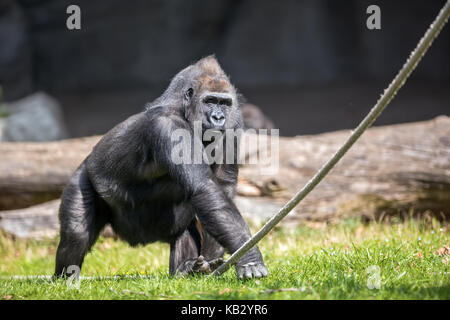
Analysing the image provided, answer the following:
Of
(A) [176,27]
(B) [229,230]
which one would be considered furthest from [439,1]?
(B) [229,230]

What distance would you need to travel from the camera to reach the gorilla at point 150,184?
5.31 m

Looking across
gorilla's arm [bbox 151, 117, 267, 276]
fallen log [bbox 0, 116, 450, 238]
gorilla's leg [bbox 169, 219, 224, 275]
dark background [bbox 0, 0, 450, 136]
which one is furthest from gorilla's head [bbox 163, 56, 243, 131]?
dark background [bbox 0, 0, 450, 136]

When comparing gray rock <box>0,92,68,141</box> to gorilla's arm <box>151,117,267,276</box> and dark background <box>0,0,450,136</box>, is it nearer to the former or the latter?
dark background <box>0,0,450,136</box>

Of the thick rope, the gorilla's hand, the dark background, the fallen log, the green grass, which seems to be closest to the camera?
the thick rope

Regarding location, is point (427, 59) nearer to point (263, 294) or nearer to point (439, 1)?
point (439, 1)

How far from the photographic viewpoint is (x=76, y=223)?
5.55 metres

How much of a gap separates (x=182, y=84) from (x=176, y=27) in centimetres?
1425

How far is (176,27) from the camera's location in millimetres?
19281

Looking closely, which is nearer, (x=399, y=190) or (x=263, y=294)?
(x=263, y=294)

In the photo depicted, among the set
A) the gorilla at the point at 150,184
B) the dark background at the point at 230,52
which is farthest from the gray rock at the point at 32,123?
the gorilla at the point at 150,184

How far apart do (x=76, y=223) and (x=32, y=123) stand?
1116 cm

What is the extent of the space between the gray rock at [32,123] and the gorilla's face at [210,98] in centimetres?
1127

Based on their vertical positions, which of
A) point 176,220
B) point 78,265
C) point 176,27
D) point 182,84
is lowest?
point 78,265

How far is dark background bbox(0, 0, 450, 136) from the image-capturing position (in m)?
17.6
